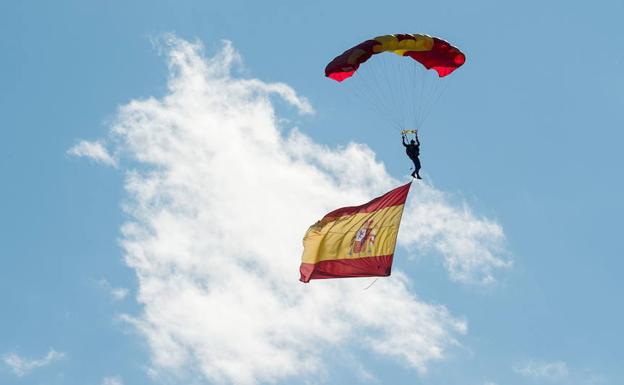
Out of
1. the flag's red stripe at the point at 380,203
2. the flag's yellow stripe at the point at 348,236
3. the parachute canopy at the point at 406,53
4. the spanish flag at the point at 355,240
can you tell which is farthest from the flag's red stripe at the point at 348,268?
the parachute canopy at the point at 406,53

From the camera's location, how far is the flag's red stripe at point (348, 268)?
7600cm

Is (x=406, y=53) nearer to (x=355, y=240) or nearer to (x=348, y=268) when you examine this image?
(x=355, y=240)

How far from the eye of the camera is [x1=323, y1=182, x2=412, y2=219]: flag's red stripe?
77625mm

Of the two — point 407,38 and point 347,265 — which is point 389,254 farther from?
point 407,38

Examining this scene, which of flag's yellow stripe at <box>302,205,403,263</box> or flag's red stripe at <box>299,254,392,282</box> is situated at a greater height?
flag's yellow stripe at <box>302,205,403,263</box>

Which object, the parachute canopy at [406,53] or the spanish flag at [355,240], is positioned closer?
the spanish flag at [355,240]

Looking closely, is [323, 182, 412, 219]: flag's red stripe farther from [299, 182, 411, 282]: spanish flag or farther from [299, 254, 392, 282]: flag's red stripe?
[299, 254, 392, 282]: flag's red stripe

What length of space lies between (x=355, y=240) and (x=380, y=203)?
1.88 meters

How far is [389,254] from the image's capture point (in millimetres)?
76312

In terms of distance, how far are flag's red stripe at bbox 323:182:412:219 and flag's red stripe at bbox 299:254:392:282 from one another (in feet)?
7.04

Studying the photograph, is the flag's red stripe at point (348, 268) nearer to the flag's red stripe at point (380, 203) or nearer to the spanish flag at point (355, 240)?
the spanish flag at point (355, 240)

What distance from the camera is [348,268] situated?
3039 inches

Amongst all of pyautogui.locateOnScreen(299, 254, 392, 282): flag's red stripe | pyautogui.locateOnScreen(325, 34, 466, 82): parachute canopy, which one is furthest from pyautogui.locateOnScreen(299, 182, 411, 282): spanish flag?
pyautogui.locateOnScreen(325, 34, 466, 82): parachute canopy

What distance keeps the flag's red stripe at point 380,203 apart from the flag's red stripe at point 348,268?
2146 mm
